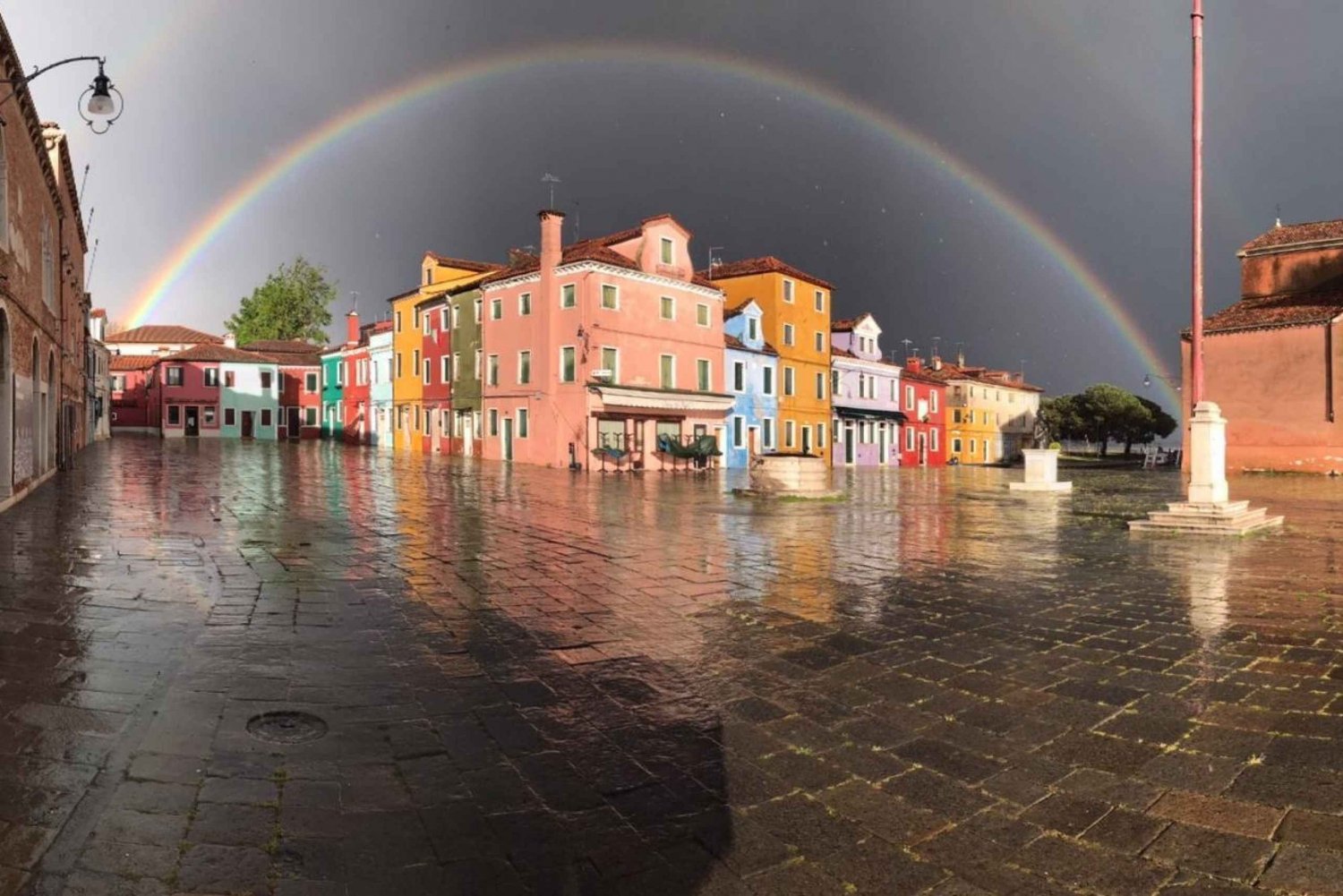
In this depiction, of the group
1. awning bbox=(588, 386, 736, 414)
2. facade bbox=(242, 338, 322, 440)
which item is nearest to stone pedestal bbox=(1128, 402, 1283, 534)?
awning bbox=(588, 386, 736, 414)

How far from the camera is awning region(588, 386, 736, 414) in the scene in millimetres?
34156

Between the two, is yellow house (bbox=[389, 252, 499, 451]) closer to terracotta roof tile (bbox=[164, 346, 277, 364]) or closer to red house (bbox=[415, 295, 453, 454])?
red house (bbox=[415, 295, 453, 454])

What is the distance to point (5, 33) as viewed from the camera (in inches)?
485

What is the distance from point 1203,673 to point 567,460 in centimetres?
3049

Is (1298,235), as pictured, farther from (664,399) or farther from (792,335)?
(664,399)

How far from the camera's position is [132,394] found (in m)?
70.2

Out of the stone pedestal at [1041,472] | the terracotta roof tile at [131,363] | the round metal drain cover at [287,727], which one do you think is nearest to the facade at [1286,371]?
the stone pedestal at [1041,472]

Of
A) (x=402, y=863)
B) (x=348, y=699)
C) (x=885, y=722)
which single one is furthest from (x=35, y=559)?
(x=885, y=722)

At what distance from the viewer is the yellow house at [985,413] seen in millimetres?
64875

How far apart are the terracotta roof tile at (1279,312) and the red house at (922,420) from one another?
22124 mm

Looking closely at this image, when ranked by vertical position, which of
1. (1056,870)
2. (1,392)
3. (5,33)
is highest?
(5,33)

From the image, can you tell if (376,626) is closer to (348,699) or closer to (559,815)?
(348,699)

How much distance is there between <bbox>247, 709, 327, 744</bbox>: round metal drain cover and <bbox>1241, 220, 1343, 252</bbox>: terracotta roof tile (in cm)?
4611

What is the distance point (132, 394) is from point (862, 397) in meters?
61.7
